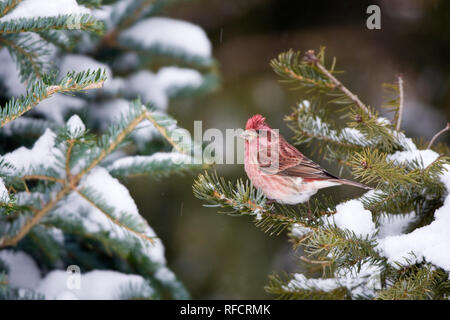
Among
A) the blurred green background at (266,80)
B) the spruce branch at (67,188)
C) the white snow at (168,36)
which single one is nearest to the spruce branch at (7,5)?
the spruce branch at (67,188)

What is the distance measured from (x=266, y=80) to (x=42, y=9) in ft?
7.30

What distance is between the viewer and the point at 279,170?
199cm

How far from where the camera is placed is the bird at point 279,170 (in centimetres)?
186

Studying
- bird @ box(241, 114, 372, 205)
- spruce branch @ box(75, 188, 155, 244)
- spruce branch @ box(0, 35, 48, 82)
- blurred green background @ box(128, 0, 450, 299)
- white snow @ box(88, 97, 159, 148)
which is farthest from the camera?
blurred green background @ box(128, 0, 450, 299)

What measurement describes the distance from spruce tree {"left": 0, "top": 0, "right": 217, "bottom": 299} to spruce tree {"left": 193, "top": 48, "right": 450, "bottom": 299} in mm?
364

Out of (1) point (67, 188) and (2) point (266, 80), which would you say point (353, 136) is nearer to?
(1) point (67, 188)

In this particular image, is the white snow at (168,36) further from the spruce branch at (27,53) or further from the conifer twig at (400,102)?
the conifer twig at (400,102)

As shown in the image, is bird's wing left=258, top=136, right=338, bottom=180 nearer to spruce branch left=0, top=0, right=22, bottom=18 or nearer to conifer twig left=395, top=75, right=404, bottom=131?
conifer twig left=395, top=75, right=404, bottom=131

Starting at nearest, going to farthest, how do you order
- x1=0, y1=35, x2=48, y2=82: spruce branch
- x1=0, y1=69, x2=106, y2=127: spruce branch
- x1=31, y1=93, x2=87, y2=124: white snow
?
x1=0, y1=69, x2=106, y2=127: spruce branch, x1=0, y1=35, x2=48, y2=82: spruce branch, x1=31, y1=93, x2=87, y2=124: white snow

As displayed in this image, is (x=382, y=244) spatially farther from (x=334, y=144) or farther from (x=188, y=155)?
(x=188, y=155)

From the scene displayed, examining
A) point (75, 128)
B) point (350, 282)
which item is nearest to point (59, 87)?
point (75, 128)

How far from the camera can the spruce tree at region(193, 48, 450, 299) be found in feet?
4.49

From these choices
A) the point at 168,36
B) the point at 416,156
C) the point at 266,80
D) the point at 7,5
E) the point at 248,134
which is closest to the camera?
the point at 7,5

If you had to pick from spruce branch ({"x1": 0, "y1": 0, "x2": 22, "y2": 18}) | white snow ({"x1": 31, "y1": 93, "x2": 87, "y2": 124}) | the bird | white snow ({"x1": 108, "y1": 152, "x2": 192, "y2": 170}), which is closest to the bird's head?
the bird
